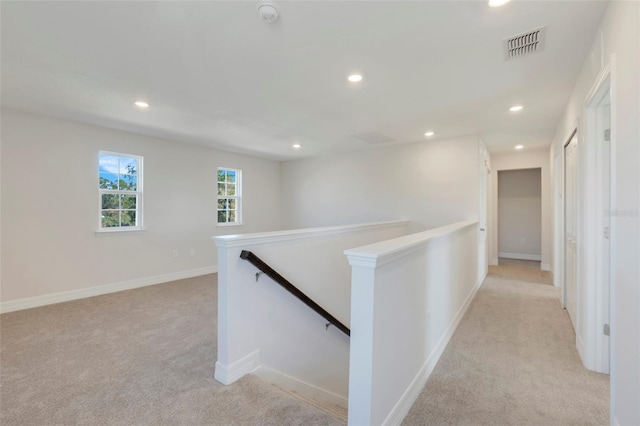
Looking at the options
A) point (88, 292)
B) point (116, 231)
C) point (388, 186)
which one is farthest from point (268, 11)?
point (88, 292)

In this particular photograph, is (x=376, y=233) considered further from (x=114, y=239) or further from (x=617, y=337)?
(x=114, y=239)

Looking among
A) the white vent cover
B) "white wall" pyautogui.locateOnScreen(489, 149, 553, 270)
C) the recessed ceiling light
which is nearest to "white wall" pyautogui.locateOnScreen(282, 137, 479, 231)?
"white wall" pyautogui.locateOnScreen(489, 149, 553, 270)

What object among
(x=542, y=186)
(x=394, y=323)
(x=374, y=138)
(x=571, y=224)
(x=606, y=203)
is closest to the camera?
(x=394, y=323)

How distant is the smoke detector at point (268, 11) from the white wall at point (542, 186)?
6.01 m

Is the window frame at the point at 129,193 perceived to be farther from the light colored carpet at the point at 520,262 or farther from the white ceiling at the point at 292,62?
the light colored carpet at the point at 520,262

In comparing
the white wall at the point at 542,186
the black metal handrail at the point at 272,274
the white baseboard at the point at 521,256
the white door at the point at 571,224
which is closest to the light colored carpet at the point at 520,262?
the white baseboard at the point at 521,256

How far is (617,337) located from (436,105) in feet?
9.09

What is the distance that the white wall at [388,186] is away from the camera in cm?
500

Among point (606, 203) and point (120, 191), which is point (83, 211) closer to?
point (120, 191)

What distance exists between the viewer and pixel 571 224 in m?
3.11

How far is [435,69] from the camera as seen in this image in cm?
254

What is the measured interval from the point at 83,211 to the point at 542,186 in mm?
8308

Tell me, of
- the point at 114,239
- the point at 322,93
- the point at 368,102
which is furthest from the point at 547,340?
the point at 114,239

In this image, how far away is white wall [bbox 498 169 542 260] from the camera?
7129 mm
